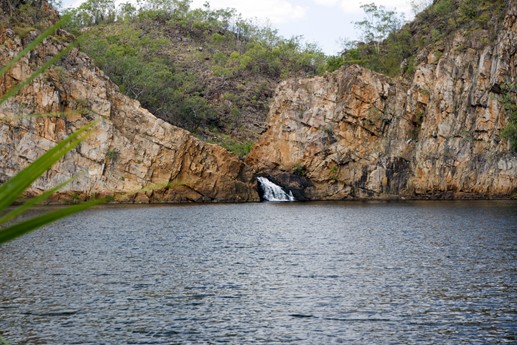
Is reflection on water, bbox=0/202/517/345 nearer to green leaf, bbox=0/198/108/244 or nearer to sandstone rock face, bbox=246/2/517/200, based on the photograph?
green leaf, bbox=0/198/108/244

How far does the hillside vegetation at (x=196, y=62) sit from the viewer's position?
10856 cm

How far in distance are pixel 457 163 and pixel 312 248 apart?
53159mm

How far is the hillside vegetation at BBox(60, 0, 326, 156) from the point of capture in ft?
356

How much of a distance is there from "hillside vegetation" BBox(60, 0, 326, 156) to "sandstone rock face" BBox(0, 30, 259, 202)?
14.7 metres

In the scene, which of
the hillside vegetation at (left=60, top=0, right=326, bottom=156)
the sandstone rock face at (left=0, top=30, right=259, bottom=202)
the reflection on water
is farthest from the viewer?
the hillside vegetation at (left=60, top=0, right=326, bottom=156)

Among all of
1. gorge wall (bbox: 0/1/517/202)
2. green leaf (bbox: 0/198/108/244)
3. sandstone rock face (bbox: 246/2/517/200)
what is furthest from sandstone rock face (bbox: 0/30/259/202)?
green leaf (bbox: 0/198/108/244)

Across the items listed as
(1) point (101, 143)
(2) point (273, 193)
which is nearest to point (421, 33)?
(2) point (273, 193)

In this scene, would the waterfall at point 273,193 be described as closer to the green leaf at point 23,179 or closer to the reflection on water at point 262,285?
the reflection on water at point 262,285

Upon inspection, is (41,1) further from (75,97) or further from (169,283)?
(169,283)

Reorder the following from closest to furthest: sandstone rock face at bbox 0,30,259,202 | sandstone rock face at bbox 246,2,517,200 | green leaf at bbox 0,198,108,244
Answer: green leaf at bbox 0,198,108,244 → sandstone rock face at bbox 0,30,259,202 → sandstone rock face at bbox 246,2,517,200

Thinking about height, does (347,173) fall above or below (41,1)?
below

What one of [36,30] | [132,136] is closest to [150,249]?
[132,136]

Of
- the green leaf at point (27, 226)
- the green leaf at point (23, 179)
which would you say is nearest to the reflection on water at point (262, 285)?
the green leaf at point (27, 226)

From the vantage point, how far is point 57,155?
7.64 ft
